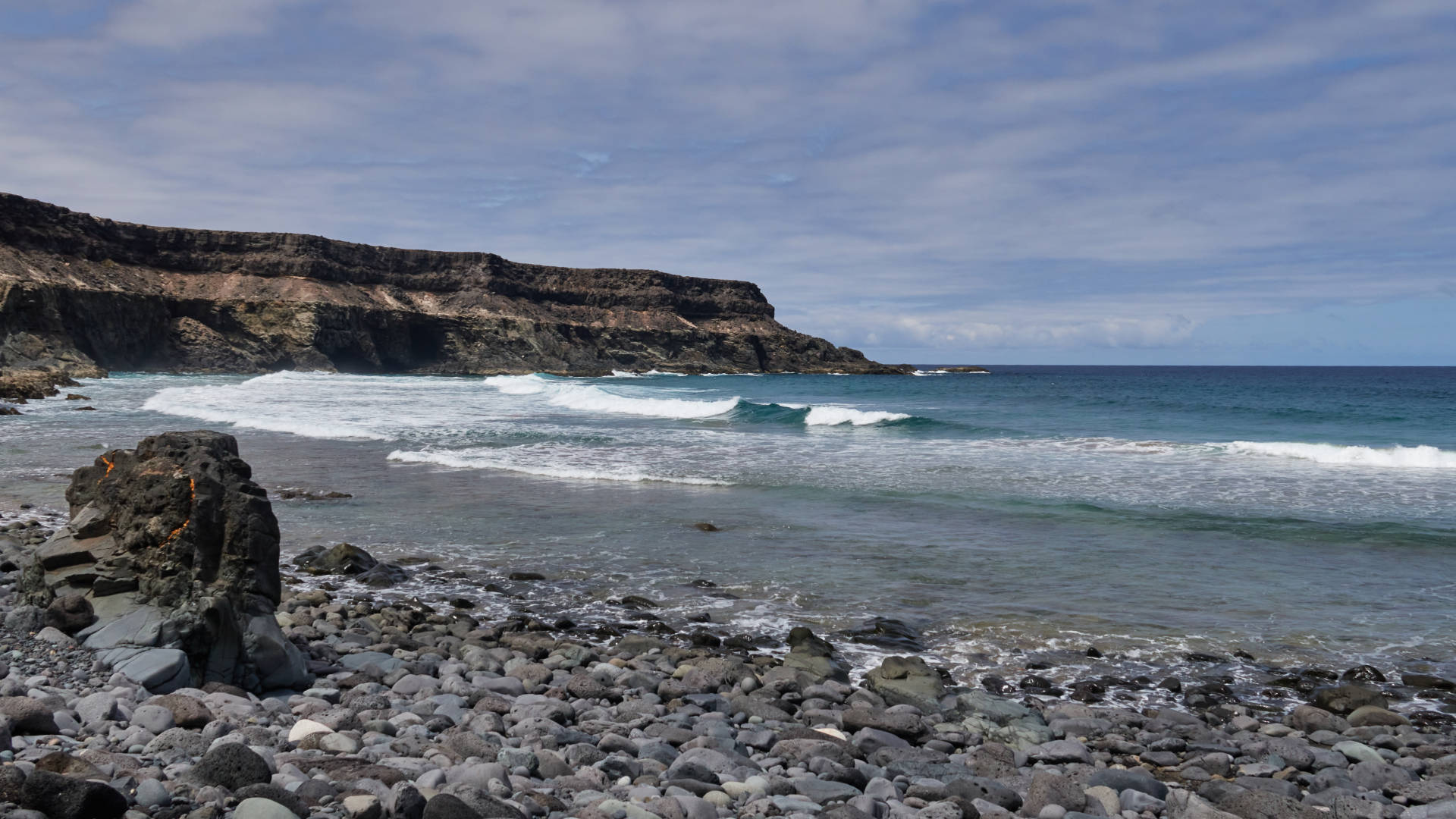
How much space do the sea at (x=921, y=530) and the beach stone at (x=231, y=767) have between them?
4.08 metres

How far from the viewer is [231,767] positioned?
3.44m

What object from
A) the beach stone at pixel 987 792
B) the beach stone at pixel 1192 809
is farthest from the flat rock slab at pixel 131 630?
the beach stone at pixel 1192 809

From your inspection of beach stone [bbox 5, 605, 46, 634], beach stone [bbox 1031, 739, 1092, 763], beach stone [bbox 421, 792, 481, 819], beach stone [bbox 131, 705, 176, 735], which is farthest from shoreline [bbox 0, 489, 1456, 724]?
beach stone [bbox 421, 792, 481, 819]

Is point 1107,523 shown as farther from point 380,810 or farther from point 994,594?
point 380,810

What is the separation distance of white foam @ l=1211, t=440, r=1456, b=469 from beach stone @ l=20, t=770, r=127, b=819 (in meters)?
22.2

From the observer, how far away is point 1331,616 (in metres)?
7.83

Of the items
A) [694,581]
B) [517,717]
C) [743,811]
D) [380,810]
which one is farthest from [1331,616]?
[380,810]

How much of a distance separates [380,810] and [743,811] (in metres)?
1.51

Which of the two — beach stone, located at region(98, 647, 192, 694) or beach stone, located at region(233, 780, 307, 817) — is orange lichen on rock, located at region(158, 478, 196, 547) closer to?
beach stone, located at region(98, 647, 192, 694)

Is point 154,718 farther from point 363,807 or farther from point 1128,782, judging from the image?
point 1128,782

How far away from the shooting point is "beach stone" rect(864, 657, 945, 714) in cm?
573

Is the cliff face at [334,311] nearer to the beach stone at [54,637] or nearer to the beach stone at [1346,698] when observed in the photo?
the beach stone at [54,637]

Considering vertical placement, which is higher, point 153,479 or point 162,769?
point 153,479

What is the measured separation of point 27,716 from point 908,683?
483cm
